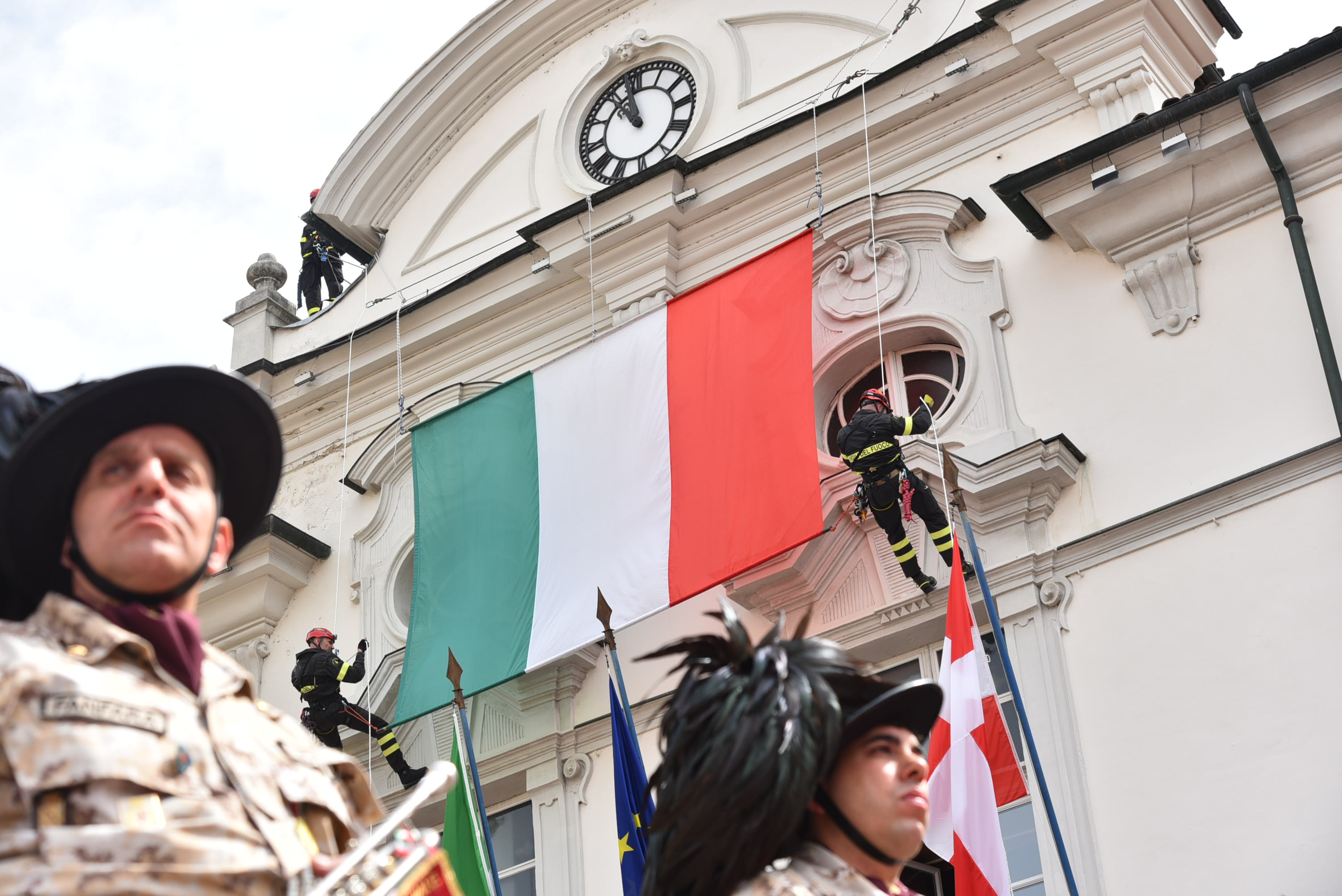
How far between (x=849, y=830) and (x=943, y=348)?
28.0 ft

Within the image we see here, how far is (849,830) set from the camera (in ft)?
14.3

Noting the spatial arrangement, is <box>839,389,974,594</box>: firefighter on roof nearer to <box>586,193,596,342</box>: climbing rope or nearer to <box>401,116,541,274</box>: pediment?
<box>586,193,596,342</box>: climbing rope

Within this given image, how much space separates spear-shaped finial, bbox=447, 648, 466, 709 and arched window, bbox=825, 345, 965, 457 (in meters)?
2.91

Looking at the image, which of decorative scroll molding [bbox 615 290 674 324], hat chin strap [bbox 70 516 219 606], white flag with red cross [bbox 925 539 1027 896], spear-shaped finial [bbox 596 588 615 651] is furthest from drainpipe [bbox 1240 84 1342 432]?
hat chin strap [bbox 70 516 219 606]

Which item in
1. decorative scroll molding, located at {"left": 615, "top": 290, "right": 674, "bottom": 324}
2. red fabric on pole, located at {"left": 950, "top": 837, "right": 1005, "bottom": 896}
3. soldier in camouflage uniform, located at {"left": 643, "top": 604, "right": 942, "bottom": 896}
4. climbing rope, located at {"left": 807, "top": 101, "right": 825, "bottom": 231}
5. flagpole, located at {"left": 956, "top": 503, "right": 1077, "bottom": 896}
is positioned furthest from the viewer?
decorative scroll molding, located at {"left": 615, "top": 290, "right": 674, "bottom": 324}

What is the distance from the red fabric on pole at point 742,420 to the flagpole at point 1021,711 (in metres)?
1.18

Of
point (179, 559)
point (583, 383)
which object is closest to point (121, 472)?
point (179, 559)

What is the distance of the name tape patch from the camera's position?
10.9 ft

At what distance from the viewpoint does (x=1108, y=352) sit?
11.4 meters

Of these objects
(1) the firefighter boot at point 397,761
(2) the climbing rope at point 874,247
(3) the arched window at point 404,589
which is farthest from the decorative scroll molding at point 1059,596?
(3) the arched window at point 404,589

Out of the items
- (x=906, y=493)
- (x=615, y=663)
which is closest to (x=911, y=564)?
(x=906, y=493)

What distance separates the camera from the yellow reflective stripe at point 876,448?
11.1 metres

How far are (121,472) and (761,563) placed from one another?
Answer: 25.6 feet

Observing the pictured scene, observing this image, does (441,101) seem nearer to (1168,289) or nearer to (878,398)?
(878,398)
